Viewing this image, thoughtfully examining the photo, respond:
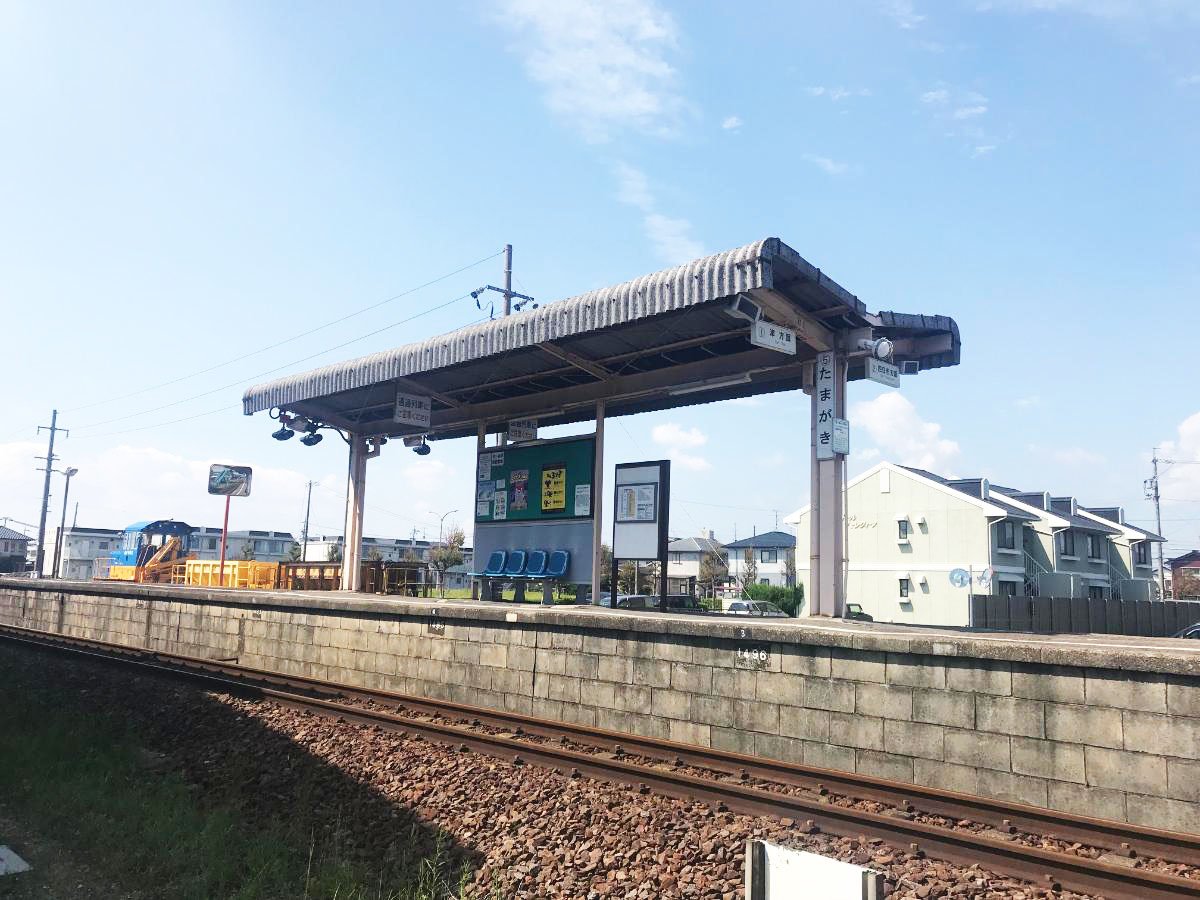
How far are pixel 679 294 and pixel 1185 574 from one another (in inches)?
3125

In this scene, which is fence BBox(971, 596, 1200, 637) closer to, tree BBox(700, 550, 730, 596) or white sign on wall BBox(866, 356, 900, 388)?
white sign on wall BBox(866, 356, 900, 388)

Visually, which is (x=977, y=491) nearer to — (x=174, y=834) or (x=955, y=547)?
(x=955, y=547)

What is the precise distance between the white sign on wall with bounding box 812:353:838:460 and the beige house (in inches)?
1031

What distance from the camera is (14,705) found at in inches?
498

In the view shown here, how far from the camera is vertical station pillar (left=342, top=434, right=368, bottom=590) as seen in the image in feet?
78.6

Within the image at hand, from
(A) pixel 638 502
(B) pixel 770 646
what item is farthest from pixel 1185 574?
(B) pixel 770 646

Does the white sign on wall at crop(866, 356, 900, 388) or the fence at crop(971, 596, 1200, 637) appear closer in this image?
the white sign on wall at crop(866, 356, 900, 388)

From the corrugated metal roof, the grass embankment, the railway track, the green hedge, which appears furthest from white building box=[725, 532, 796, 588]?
the grass embankment

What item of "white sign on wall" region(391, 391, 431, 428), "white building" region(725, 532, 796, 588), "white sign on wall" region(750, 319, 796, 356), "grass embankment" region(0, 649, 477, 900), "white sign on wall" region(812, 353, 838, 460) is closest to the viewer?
"grass embankment" region(0, 649, 477, 900)

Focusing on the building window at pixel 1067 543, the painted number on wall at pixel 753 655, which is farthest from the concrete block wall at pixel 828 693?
the building window at pixel 1067 543

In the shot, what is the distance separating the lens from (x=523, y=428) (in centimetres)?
2062

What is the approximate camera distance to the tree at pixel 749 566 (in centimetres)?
6841

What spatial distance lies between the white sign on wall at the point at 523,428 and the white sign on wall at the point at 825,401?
792 cm

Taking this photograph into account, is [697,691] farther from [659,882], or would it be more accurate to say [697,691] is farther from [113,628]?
[113,628]
